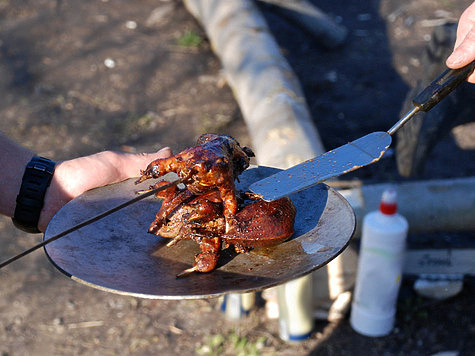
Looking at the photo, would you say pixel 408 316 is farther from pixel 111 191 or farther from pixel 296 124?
pixel 111 191

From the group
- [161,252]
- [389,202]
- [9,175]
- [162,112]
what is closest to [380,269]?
[389,202]

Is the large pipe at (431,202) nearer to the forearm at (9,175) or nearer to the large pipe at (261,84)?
the large pipe at (261,84)

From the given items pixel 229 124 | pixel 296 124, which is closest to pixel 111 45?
pixel 229 124

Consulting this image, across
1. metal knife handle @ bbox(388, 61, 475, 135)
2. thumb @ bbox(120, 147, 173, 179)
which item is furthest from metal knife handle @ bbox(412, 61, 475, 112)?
thumb @ bbox(120, 147, 173, 179)

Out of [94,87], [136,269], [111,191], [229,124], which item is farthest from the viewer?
[94,87]

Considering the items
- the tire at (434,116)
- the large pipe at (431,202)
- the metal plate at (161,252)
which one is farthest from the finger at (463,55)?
the tire at (434,116)

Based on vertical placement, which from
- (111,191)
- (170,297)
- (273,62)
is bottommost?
(273,62)

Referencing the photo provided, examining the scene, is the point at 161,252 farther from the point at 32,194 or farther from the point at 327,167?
the point at 32,194

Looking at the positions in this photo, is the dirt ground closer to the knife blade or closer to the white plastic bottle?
the white plastic bottle
